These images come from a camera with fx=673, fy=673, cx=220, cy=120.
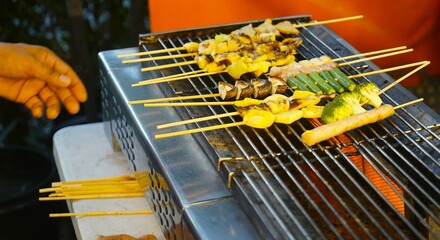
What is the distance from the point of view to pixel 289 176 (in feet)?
8.95

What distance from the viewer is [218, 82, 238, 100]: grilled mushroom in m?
3.24

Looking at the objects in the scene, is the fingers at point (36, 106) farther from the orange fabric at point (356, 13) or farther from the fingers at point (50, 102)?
the orange fabric at point (356, 13)

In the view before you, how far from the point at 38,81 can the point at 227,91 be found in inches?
36.5

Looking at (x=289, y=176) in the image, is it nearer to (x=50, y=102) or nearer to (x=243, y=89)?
(x=243, y=89)

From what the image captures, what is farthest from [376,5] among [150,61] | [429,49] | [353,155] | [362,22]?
[353,155]

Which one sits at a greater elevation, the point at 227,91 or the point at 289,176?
the point at 227,91

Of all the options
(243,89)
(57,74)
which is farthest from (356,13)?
(57,74)

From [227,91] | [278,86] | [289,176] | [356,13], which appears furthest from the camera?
[356,13]

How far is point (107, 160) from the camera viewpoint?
4109mm

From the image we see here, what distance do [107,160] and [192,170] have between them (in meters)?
1.33

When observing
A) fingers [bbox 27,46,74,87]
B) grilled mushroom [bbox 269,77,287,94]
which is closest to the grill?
grilled mushroom [bbox 269,77,287,94]

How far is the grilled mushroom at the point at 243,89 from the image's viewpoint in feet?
10.7

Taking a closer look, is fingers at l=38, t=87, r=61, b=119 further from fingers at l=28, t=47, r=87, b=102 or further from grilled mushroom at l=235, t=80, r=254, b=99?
grilled mushroom at l=235, t=80, r=254, b=99

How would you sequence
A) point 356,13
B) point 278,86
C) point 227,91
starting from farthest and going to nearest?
point 356,13
point 278,86
point 227,91
